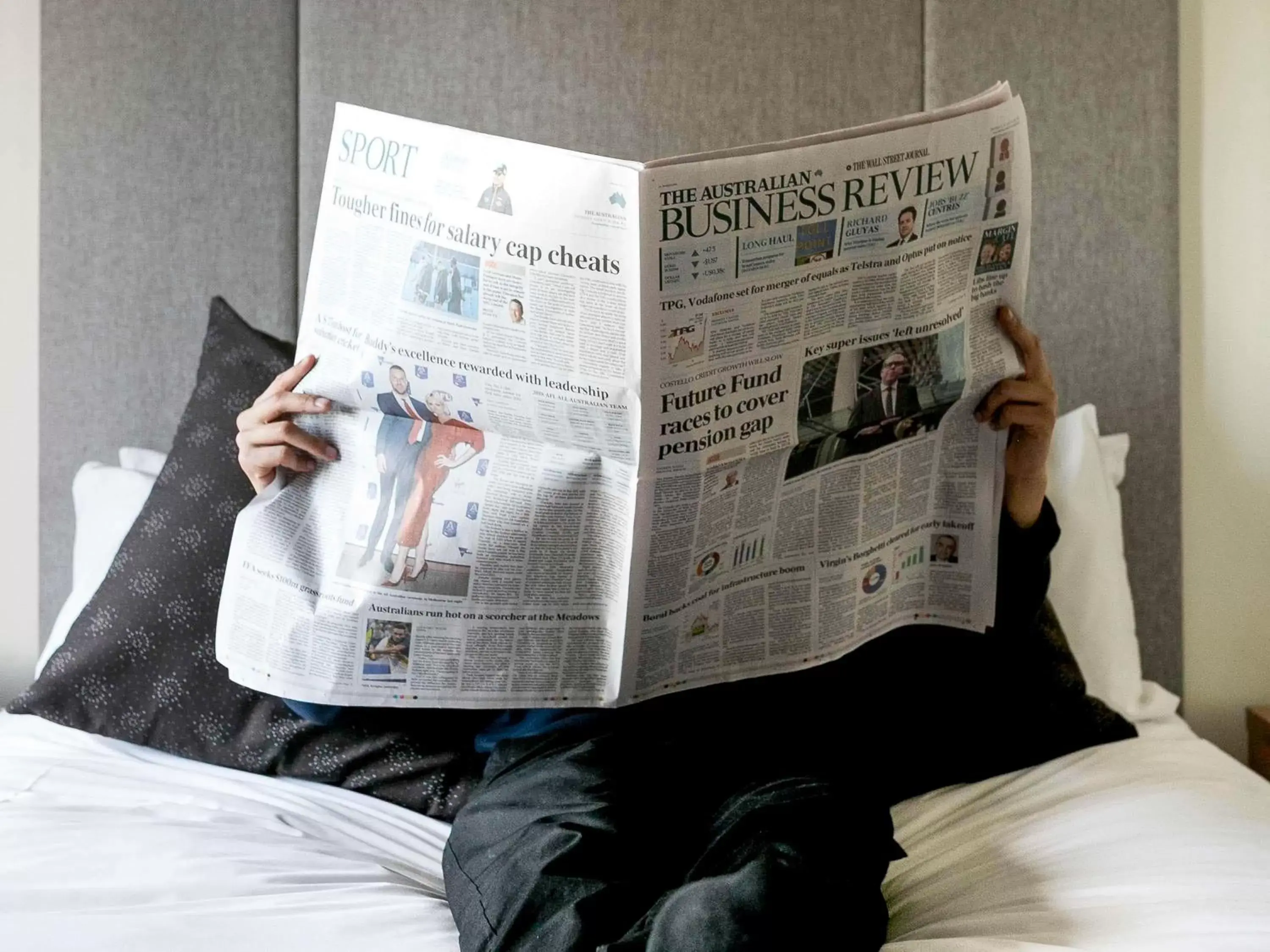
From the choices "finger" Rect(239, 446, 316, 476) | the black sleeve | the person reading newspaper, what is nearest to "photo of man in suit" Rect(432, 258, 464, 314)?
the person reading newspaper

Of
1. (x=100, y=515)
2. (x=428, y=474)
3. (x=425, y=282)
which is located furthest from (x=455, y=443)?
(x=100, y=515)

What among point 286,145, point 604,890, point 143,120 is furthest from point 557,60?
point 604,890

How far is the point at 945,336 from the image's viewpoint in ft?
3.16

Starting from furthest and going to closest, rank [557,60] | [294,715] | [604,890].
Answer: [557,60] → [294,715] → [604,890]

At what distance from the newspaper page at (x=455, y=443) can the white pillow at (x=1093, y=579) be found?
28.5 inches

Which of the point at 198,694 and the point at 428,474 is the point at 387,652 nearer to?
the point at 428,474

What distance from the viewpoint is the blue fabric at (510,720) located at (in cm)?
106

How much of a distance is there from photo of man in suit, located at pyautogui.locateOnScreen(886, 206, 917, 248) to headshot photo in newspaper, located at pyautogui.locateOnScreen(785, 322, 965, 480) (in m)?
0.09

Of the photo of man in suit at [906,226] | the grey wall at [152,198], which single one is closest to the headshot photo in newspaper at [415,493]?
the photo of man in suit at [906,226]

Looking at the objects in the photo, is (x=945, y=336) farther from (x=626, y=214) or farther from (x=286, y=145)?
(x=286, y=145)

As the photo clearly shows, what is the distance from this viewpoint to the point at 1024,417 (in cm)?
103

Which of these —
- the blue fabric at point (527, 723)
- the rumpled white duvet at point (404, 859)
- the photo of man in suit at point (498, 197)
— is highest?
the photo of man in suit at point (498, 197)

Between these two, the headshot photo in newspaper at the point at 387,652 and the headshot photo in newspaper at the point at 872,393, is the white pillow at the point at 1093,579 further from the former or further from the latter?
the headshot photo in newspaper at the point at 387,652

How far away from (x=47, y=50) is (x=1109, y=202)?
4.80 feet
